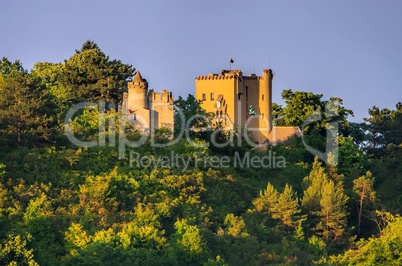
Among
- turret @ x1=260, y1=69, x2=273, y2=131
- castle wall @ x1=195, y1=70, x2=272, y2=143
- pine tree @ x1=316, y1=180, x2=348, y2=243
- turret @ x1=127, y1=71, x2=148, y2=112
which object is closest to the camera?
pine tree @ x1=316, y1=180, x2=348, y2=243

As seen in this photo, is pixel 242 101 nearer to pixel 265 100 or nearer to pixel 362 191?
pixel 265 100

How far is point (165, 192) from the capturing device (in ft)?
232

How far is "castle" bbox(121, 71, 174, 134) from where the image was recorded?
77.1 meters

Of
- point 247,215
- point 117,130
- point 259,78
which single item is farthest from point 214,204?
point 259,78

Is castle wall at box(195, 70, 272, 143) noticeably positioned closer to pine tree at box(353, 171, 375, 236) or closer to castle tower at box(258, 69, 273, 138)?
castle tower at box(258, 69, 273, 138)

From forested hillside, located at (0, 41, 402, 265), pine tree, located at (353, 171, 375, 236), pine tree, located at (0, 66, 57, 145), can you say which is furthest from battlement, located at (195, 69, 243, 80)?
pine tree, located at (0, 66, 57, 145)

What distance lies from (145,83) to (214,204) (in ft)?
26.8

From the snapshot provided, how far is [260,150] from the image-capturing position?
82.2 metres

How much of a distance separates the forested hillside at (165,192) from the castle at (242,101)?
6.25ft

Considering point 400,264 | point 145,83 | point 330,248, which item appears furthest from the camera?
point 145,83

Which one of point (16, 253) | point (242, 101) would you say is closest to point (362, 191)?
point (242, 101)

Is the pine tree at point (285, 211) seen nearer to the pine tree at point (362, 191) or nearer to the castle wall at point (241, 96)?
the pine tree at point (362, 191)

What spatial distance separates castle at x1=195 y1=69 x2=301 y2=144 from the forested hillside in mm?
1904

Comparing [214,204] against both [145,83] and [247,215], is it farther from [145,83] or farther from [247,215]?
[145,83]
